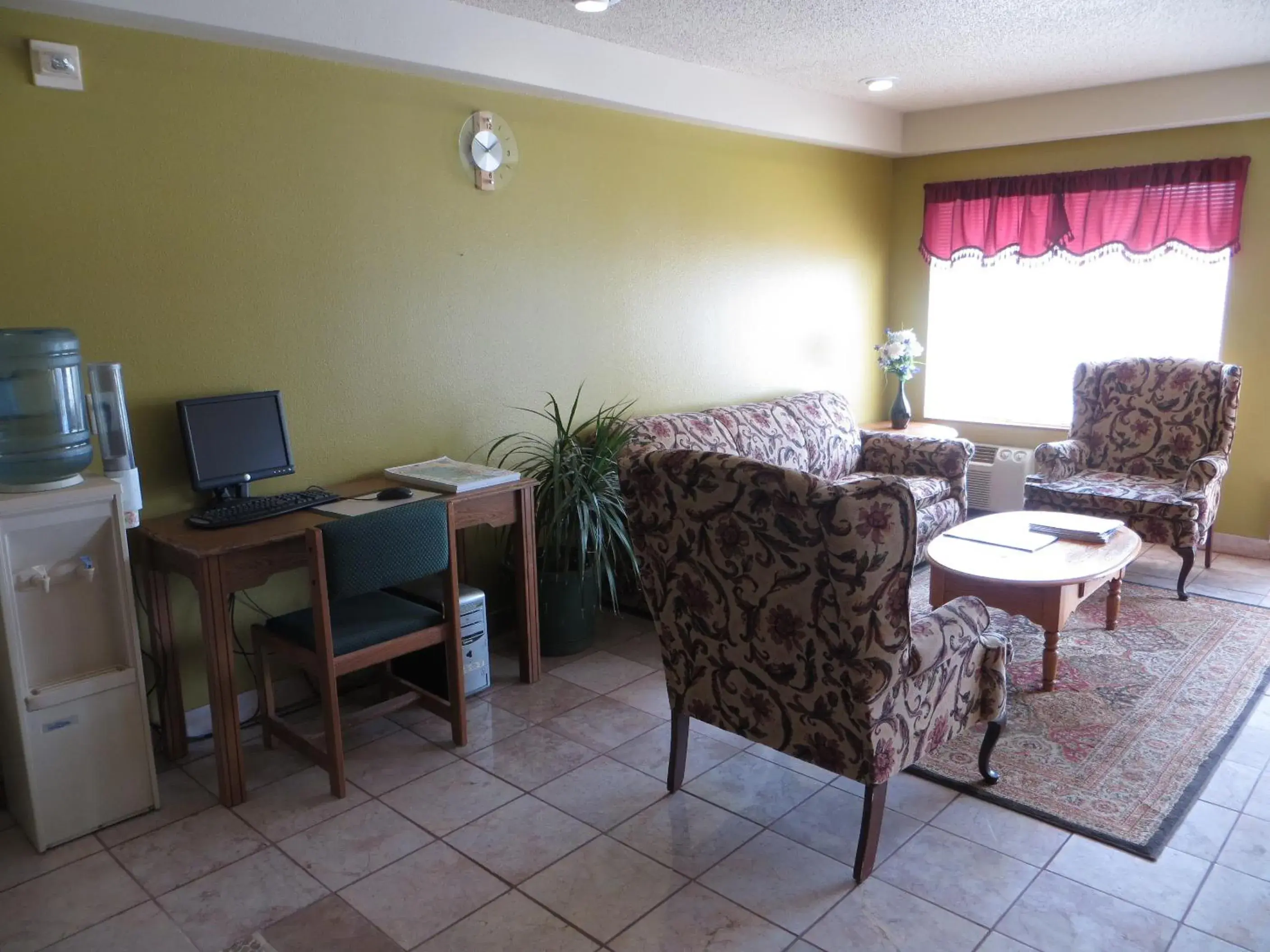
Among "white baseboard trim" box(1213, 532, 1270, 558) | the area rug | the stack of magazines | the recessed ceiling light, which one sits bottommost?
the area rug

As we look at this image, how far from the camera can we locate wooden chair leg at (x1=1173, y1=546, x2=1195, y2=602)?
13.2 feet

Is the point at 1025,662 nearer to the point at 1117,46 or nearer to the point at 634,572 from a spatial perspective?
the point at 634,572

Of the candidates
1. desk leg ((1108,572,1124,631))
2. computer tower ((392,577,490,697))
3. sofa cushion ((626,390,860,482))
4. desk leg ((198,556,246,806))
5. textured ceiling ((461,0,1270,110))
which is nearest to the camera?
desk leg ((198,556,246,806))

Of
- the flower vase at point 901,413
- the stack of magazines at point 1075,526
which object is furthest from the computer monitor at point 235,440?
the flower vase at point 901,413

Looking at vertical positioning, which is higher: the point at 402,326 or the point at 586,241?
the point at 586,241

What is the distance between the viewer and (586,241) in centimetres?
397

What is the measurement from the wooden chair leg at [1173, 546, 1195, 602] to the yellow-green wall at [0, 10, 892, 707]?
2.18 metres

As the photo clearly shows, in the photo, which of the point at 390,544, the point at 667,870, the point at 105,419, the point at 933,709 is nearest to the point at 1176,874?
the point at 933,709

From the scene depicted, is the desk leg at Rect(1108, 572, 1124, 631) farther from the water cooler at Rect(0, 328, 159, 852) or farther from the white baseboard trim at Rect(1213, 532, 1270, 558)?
the water cooler at Rect(0, 328, 159, 852)

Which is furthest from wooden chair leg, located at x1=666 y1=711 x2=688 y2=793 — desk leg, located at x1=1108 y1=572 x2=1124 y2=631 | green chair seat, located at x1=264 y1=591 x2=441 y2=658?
desk leg, located at x1=1108 y1=572 x2=1124 y2=631

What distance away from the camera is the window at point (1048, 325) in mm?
4844

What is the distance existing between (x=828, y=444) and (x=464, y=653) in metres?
2.38

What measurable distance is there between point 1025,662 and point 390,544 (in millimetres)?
2355

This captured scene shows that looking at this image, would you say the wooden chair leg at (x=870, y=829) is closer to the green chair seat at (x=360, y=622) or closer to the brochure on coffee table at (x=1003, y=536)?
the green chair seat at (x=360, y=622)
